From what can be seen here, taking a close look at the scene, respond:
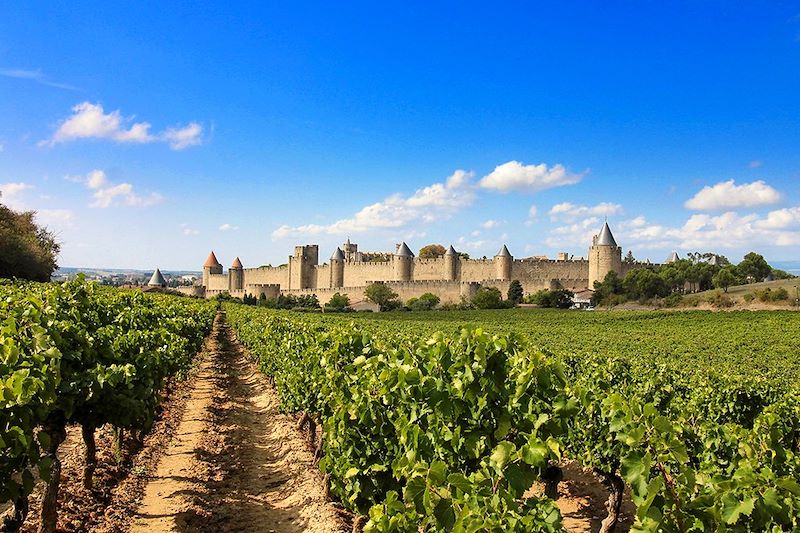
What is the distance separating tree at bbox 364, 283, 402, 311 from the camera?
55.1 metres

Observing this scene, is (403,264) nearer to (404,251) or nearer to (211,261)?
(404,251)

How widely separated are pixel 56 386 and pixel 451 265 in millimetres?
57700

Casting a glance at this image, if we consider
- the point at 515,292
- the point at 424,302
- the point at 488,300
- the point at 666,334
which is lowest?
the point at 666,334

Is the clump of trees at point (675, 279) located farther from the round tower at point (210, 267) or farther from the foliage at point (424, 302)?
the round tower at point (210, 267)

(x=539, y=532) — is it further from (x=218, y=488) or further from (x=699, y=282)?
(x=699, y=282)

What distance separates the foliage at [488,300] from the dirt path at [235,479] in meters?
41.7

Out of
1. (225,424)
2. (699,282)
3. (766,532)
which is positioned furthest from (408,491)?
(699,282)

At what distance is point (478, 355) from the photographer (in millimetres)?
3207

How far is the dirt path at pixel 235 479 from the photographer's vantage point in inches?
220

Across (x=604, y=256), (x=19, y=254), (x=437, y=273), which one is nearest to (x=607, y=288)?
(x=604, y=256)

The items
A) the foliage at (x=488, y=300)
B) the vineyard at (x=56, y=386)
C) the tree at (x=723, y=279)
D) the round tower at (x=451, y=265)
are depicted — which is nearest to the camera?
the vineyard at (x=56, y=386)

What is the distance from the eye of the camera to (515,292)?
55438mm

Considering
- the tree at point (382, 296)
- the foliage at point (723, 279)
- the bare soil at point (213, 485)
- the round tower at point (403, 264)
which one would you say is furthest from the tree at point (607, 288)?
the bare soil at point (213, 485)

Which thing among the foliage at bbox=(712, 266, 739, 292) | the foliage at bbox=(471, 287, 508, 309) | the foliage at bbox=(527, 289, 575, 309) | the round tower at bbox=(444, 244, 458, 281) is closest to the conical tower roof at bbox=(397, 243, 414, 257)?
the round tower at bbox=(444, 244, 458, 281)
